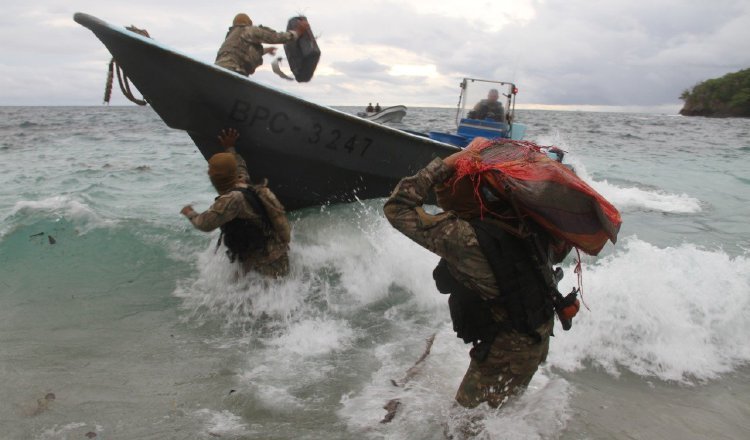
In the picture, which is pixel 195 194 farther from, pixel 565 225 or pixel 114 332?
pixel 565 225

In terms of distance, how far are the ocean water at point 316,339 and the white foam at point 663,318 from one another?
0.06ft

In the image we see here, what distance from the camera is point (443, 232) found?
255cm

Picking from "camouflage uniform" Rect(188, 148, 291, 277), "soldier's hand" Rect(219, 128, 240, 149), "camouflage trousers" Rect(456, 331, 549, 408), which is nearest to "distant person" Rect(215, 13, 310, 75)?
"soldier's hand" Rect(219, 128, 240, 149)

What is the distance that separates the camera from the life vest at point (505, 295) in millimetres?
2488

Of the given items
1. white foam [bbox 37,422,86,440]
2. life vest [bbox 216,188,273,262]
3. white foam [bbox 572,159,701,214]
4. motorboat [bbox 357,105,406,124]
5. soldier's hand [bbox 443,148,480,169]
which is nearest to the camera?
soldier's hand [bbox 443,148,480,169]

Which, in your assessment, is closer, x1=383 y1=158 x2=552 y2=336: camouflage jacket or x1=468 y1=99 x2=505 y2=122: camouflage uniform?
x1=383 y1=158 x2=552 y2=336: camouflage jacket

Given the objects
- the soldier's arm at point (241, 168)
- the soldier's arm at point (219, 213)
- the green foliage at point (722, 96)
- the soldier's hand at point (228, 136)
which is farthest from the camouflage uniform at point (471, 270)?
the green foliage at point (722, 96)

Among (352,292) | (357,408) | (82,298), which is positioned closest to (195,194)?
(82,298)

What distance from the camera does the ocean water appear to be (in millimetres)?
3400

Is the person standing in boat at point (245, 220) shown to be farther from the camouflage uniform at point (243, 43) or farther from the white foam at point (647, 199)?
the white foam at point (647, 199)

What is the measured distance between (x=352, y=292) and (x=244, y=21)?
3.43 meters

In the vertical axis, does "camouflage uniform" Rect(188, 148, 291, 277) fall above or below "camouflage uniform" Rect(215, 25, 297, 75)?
below

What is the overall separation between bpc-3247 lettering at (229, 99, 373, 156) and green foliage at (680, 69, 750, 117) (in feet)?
244

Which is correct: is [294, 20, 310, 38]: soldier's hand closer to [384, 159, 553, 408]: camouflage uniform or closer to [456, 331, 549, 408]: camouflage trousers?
[384, 159, 553, 408]: camouflage uniform
